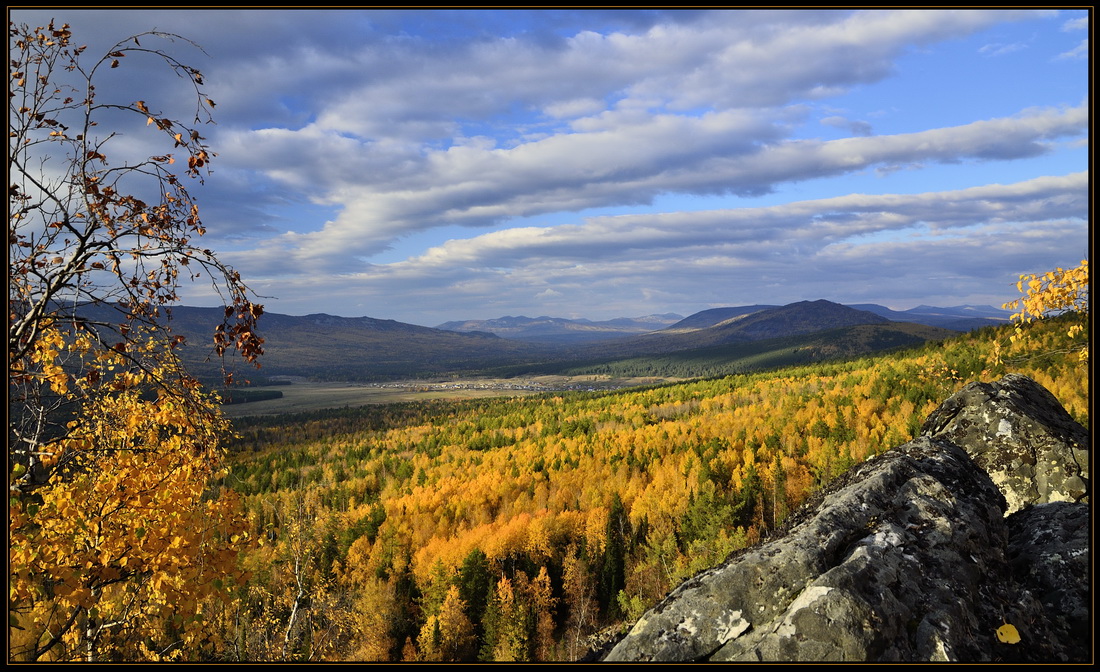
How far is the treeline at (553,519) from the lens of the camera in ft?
153

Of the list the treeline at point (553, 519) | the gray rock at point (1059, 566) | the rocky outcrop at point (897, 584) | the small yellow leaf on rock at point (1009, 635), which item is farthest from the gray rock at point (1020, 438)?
the treeline at point (553, 519)

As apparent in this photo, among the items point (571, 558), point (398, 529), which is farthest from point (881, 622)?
point (398, 529)

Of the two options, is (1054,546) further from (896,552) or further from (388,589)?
(388,589)

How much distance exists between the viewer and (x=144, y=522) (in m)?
13.5

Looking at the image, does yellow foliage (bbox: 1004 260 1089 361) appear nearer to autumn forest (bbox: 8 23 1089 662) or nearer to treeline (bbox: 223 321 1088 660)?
autumn forest (bbox: 8 23 1089 662)

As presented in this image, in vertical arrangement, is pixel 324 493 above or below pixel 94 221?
below

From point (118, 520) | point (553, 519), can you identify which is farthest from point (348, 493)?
point (118, 520)

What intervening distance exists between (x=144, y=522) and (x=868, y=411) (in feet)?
229

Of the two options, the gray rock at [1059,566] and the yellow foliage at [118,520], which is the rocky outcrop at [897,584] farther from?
the yellow foliage at [118,520]

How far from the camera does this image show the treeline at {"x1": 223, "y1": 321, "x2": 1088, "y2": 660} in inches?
Answer: 1841

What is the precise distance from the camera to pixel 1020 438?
10.1 m

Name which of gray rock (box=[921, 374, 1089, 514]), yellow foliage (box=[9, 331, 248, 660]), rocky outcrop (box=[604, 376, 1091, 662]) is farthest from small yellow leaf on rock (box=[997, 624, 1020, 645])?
yellow foliage (box=[9, 331, 248, 660])

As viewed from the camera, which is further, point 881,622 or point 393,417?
point 393,417

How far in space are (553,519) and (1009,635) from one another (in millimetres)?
55578
